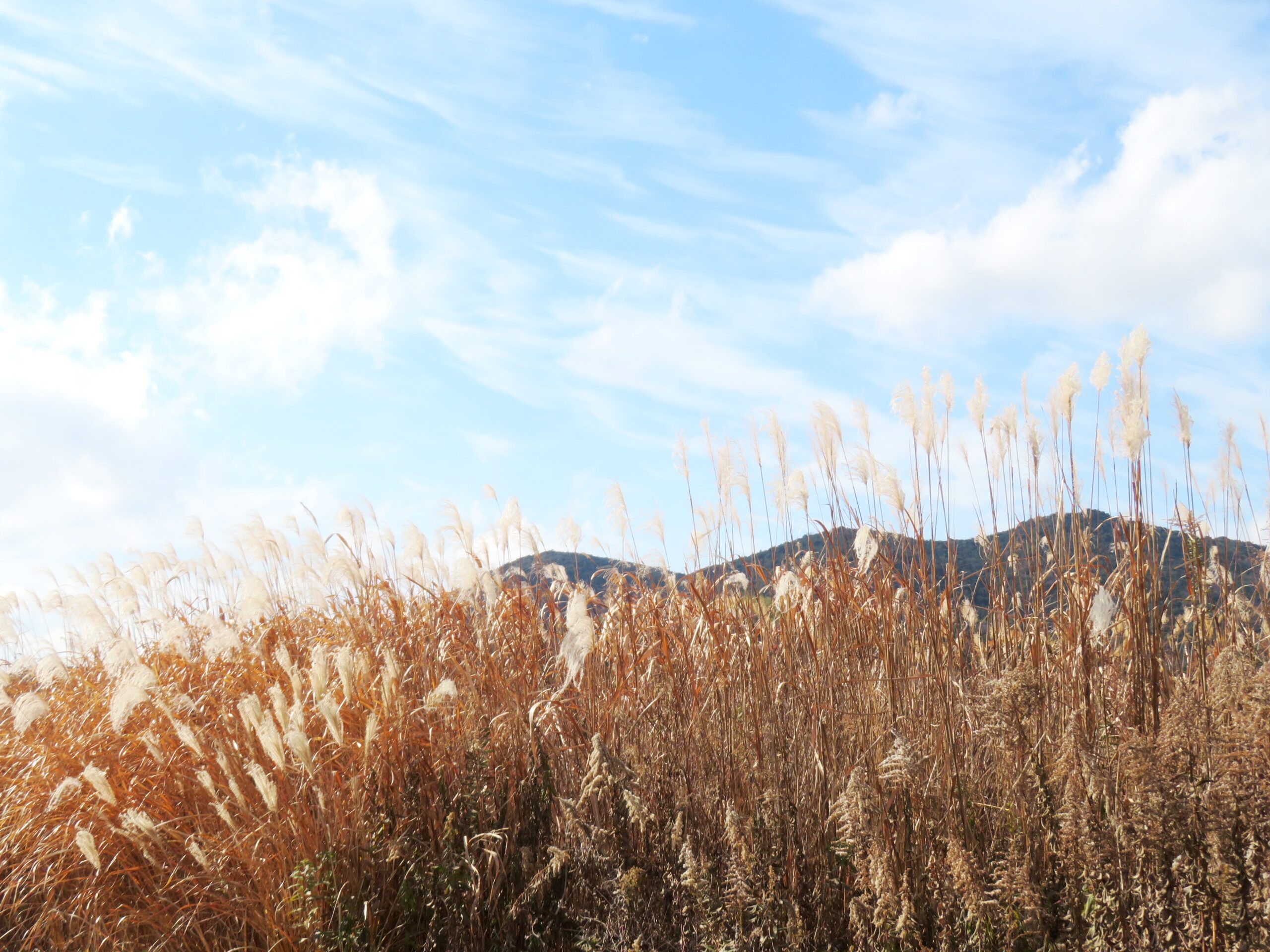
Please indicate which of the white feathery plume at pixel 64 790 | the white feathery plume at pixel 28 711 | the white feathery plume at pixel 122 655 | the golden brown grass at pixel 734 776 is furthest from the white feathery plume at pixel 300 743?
the white feathery plume at pixel 122 655

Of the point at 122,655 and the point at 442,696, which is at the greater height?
the point at 122,655

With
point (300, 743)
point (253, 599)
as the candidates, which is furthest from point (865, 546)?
point (253, 599)

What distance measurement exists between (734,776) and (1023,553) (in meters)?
1.74

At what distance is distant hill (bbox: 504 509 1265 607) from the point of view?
3.51m

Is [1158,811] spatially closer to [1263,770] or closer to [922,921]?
[1263,770]

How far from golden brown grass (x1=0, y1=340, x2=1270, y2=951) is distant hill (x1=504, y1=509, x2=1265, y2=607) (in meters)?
0.07

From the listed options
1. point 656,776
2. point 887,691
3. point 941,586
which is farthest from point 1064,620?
point 656,776

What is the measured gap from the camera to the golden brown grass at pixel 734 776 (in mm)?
2422

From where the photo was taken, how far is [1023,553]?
3895mm

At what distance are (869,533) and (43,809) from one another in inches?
132

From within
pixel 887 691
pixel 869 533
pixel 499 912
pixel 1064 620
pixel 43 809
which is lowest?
pixel 499 912

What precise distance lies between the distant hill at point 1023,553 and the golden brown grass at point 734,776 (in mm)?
70

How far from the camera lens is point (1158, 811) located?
7.69 feet

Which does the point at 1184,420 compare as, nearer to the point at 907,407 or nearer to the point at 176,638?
the point at 907,407
